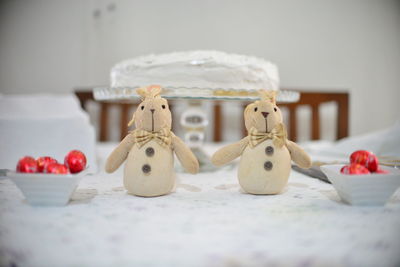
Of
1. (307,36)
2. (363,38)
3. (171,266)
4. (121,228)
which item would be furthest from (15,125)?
(363,38)

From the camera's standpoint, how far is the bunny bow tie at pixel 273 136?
25.4 inches

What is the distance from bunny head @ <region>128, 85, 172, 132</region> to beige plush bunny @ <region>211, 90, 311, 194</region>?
0.18m

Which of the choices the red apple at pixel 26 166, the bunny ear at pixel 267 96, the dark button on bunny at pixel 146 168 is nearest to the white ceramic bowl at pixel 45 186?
the red apple at pixel 26 166

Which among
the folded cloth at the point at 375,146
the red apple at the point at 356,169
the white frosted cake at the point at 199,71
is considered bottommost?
the folded cloth at the point at 375,146

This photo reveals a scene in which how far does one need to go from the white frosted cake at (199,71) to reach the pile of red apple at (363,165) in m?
0.39

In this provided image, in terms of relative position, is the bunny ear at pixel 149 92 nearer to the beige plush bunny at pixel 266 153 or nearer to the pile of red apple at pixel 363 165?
the beige plush bunny at pixel 266 153

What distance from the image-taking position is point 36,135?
3.22ft

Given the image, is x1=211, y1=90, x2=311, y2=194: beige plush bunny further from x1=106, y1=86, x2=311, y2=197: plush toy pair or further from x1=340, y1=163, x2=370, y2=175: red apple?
x1=340, y1=163, x2=370, y2=175: red apple

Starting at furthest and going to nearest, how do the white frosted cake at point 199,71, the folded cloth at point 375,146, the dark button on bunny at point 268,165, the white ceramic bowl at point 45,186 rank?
the folded cloth at point 375,146, the white frosted cake at point 199,71, the dark button on bunny at point 268,165, the white ceramic bowl at point 45,186

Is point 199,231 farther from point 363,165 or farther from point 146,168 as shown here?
point 363,165

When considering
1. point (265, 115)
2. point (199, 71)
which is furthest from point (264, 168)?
point (199, 71)

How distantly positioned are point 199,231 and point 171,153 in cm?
24

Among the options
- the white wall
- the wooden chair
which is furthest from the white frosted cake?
the white wall

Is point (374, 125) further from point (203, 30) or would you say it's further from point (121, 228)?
point (121, 228)
